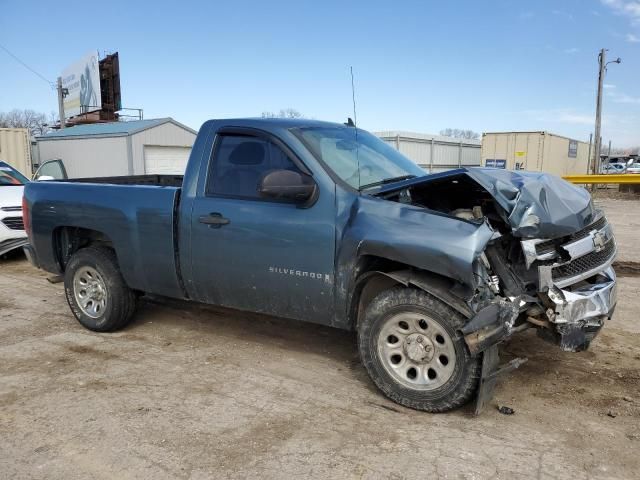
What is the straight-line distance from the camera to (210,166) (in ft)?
14.5

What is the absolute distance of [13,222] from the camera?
8555 mm

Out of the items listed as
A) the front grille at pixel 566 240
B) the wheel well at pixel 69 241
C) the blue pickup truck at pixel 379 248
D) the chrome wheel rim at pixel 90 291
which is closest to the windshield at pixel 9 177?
the wheel well at pixel 69 241

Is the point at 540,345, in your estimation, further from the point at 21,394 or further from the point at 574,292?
the point at 21,394

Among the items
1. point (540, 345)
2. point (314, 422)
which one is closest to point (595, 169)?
point (540, 345)

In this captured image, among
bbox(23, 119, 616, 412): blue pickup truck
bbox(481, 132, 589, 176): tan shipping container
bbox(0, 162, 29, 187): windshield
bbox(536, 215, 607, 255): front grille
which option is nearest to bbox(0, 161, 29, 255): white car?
bbox(0, 162, 29, 187): windshield

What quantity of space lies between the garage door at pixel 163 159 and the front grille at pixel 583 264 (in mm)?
19336

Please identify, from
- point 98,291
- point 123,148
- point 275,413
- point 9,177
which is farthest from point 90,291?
point 123,148

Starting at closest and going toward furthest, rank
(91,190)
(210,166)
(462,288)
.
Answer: (462,288) < (210,166) < (91,190)

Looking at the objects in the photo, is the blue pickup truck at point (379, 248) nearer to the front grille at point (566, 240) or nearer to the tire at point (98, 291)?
the front grille at point (566, 240)

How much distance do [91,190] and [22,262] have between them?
4.88m

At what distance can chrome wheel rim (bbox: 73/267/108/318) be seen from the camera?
16.9 feet

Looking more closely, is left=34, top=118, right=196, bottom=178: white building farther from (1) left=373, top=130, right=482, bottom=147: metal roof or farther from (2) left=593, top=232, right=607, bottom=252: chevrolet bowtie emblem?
(2) left=593, top=232, right=607, bottom=252: chevrolet bowtie emblem

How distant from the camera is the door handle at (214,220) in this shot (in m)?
4.19

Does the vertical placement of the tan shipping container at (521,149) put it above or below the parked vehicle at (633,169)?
above
